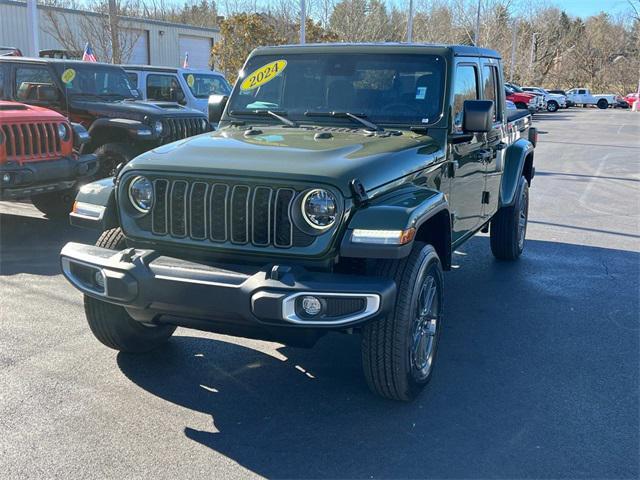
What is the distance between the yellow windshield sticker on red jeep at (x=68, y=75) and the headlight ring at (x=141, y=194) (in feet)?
21.5

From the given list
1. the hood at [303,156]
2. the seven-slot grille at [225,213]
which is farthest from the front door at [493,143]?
the seven-slot grille at [225,213]

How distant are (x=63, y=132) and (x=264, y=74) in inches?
146

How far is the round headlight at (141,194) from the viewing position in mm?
3857

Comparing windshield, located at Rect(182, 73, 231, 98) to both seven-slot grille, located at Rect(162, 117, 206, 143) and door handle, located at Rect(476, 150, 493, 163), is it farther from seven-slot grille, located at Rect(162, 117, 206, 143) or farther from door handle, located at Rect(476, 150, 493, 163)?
door handle, located at Rect(476, 150, 493, 163)

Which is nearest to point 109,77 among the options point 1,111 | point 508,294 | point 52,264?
point 1,111

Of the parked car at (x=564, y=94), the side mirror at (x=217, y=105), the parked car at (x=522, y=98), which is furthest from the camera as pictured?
the parked car at (x=564, y=94)

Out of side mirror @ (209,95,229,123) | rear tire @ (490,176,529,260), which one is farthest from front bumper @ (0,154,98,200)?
rear tire @ (490,176,529,260)

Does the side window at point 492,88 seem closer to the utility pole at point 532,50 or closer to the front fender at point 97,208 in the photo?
the front fender at point 97,208

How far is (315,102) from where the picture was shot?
4984 millimetres

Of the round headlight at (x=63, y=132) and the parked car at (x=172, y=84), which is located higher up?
the parked car at (x=172, y=84)

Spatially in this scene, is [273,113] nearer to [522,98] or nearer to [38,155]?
[38,155]

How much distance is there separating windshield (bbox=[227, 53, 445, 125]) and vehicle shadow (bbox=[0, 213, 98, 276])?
9.12 ft

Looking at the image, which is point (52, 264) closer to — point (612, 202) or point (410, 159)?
point (410, 159)

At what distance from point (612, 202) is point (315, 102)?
24.6 feet
